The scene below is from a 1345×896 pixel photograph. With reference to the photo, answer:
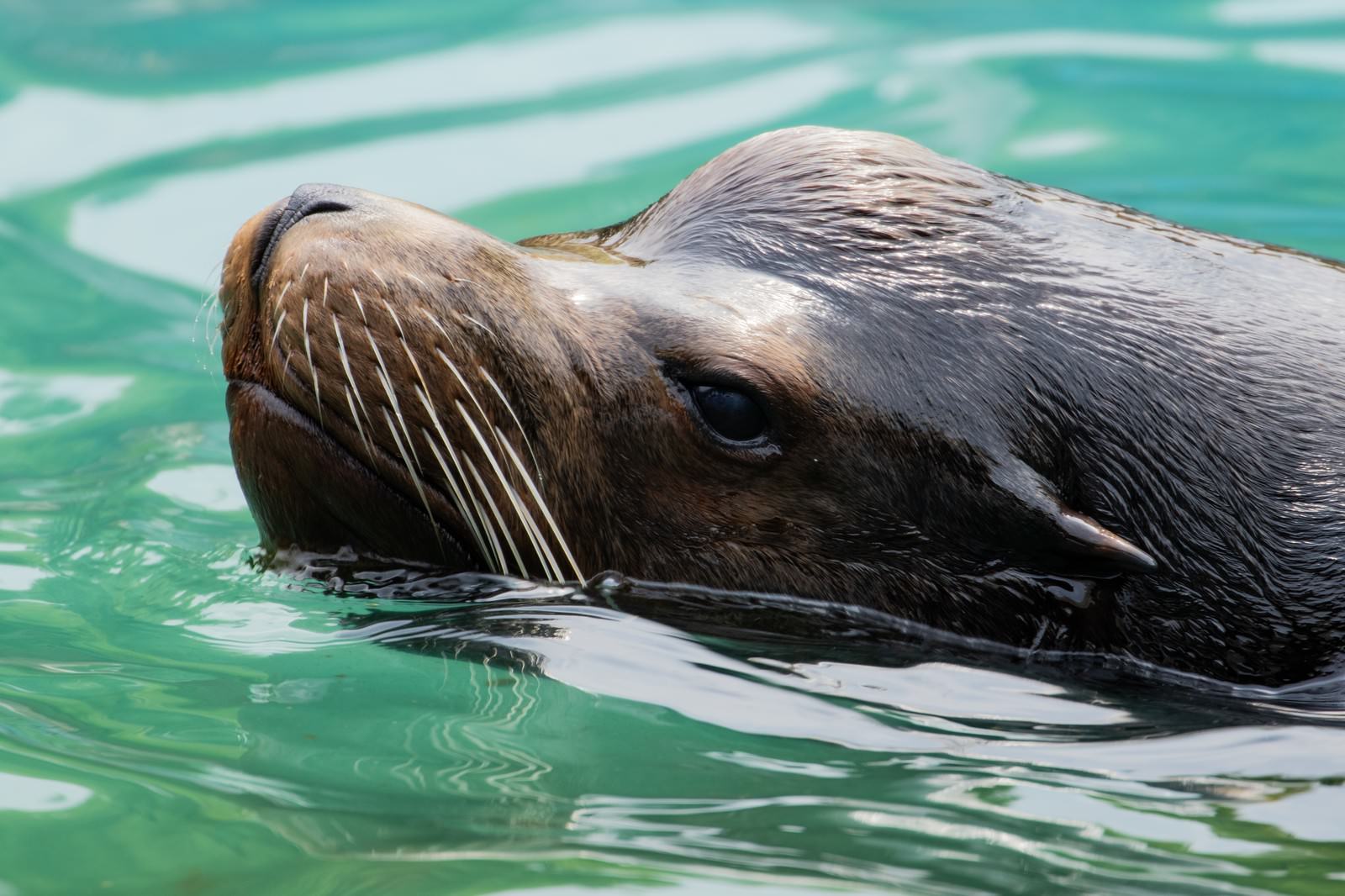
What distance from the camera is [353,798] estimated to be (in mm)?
3367

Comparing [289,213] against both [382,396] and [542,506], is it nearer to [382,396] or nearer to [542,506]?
[382,396]

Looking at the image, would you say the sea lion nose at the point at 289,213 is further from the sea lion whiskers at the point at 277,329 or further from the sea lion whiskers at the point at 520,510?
the sea lion whiskers at the point at 520,510

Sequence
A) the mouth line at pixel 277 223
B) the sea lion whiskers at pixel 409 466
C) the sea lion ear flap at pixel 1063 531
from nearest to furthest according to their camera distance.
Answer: the sea lion ear flap at pixel 1063 531 → the sea lion whiskers at pixel 409 466 → the mouth line at pixel 277 223

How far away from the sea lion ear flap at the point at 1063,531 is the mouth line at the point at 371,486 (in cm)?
123

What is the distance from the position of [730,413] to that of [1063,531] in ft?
2.52

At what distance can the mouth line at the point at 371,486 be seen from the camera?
13.9 feet

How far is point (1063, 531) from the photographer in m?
4.08

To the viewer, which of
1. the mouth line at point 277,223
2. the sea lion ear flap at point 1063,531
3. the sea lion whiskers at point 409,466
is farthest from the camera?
the mouth line at point 277,223

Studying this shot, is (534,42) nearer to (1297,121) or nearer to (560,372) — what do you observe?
(1297,121)

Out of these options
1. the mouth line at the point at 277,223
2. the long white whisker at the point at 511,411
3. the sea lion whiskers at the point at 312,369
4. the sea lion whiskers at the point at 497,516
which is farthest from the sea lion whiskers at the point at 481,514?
the mouth line at the point at 277,223

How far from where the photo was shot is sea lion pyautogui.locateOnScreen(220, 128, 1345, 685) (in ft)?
13.6

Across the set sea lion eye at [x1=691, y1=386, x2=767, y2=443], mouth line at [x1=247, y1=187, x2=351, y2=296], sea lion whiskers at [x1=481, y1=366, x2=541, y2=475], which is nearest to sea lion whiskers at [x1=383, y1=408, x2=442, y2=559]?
sea lion whiskers at [x1=481, y1=366, x2=541, y2=475]

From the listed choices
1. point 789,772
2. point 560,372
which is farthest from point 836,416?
point 789,772

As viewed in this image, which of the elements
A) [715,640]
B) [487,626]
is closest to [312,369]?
[487,626]
